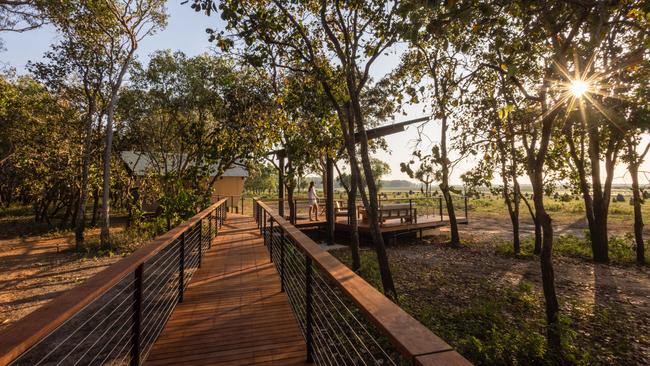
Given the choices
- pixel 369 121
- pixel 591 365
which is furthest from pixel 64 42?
pixel 591 365

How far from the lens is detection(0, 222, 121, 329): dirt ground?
8211 millimetres

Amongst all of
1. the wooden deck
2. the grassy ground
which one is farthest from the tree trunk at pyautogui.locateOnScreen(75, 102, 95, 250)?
the grassy ground

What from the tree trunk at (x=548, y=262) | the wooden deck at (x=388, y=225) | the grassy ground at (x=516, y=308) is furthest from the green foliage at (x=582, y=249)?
the tree trunk at (x=548, y=262)

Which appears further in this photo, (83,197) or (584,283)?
(83,197)

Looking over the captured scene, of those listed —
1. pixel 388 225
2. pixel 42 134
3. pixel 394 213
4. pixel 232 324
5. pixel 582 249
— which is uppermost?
pixel 42 134

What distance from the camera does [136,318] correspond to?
2.82 m

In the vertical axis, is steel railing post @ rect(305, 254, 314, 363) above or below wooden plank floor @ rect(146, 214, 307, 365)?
above

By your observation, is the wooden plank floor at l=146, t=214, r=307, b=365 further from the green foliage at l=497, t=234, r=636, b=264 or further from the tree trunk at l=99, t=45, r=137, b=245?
the green foliage at l=497, t=234, r=636, b=264

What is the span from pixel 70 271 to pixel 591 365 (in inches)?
541

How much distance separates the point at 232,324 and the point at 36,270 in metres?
11.1

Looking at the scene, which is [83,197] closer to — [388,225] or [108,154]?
[108,154]

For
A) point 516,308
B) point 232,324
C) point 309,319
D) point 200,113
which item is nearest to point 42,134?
point 200,113

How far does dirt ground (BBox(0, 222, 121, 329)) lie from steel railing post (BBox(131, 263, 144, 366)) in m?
6.36

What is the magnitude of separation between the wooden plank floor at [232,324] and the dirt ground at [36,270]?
4.82 meters
